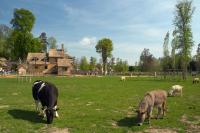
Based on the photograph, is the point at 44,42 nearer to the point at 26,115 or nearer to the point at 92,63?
the point at 92,63

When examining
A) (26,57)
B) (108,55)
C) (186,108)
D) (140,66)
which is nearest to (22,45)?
(26,57)

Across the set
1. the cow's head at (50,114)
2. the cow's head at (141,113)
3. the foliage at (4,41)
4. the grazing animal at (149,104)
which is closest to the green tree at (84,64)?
the foliage at (4,41)

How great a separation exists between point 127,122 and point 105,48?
107778 millimetres

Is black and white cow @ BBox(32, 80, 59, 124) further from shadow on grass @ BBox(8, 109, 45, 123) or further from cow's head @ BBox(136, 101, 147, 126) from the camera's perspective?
cow's head @ BBox(136, 101, 147, 126)

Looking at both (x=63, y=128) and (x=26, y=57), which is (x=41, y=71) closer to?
(x=26, y=57)

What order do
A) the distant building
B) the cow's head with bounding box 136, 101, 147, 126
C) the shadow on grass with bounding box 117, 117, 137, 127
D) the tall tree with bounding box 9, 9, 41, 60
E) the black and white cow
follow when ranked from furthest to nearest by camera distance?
1. the distant building
2. the tall tree with bounding box 9, 9, 41, 60
3. the black and white cow
4. the shadow on grass with bounding box 117, 117, 137, 127
5. the cow's head with bounding box 136, 101, 147, 126

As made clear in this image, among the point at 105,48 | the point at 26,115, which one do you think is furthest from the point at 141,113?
the point at 105,48

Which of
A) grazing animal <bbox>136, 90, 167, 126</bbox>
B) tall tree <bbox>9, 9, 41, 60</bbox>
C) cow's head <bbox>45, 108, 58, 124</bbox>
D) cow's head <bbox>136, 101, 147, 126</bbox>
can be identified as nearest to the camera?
cow's head <bbox>136, 101, 147, 126</bbox>

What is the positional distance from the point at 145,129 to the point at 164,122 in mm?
1608

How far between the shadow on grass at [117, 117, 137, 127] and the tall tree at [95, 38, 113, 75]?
10591 cm

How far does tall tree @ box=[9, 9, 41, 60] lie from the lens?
94.1m

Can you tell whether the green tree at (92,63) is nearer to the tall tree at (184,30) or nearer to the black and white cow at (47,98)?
the tall tree at (184,30)

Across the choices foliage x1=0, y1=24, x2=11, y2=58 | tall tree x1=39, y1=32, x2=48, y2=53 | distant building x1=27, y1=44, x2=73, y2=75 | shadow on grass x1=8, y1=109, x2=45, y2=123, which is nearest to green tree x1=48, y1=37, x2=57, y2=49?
tall tree x1=39, y1=32, x2=48, y2=53

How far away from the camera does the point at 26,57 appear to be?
101 m
